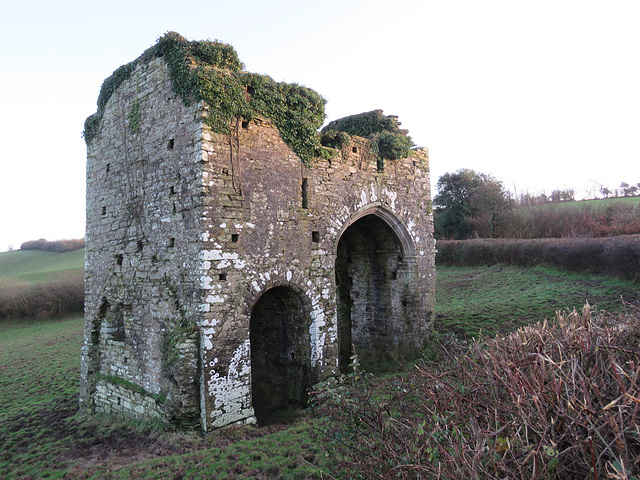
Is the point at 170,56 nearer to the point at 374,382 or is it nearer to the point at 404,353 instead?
the point at 374,382

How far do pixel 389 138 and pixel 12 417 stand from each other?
11.4m

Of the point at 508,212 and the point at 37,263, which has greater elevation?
the point at 508,212

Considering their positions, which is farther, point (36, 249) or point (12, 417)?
point (36, 249)

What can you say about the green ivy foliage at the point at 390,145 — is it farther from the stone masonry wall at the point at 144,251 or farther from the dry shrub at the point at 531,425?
the dry shrub at the point at 531,425

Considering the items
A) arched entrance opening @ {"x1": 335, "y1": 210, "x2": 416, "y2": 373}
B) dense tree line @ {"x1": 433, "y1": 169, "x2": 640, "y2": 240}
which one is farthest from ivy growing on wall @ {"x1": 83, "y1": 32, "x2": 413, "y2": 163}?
dense tree line @ {"x1": 433, "y1": 169, "x2": 640, "y2": 240}

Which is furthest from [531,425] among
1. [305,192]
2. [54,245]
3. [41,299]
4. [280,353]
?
[54,245]

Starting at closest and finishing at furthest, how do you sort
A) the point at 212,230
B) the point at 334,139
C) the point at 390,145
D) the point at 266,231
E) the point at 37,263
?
1. the point at 212,230
2. the point at 266,231
3. the point at 334,139
4. the point at 390,145
5. the point at 37,263

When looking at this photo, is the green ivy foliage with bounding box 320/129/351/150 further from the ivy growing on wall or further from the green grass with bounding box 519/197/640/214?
the green grass with bounding box 519/197/640/214

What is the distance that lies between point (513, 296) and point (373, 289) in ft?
26.8

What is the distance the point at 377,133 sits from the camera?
11.4m

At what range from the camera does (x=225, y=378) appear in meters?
7.46

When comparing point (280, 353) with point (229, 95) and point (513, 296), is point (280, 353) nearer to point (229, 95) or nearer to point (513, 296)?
point (229, 95)

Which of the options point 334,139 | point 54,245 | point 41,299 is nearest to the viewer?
point 334,139

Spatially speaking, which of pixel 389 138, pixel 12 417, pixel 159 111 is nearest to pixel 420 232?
pixel 389 138
